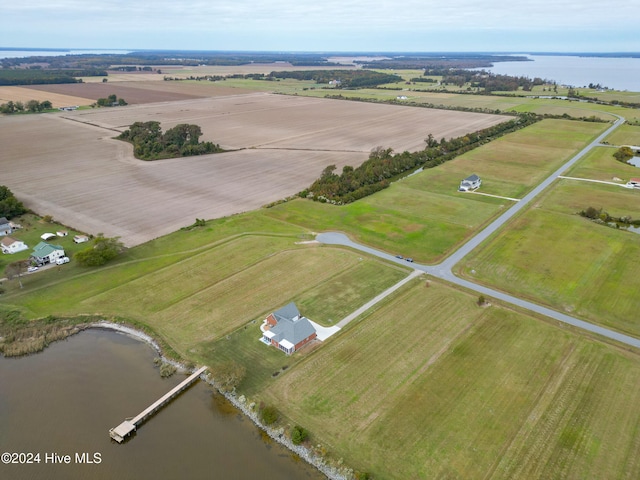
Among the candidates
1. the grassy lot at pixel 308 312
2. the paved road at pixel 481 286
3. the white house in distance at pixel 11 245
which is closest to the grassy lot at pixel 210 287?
the grassy lot at pixel 308 312

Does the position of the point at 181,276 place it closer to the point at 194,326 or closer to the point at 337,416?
the point at 194,326

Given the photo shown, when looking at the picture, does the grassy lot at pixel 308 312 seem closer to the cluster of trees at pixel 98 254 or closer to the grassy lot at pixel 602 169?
the cluster of trees at pixel 98 254

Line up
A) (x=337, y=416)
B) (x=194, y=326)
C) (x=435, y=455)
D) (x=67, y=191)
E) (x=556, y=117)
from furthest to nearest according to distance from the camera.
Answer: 1. (x=556, y=117)
2. (x=67, y=191)
3. (x=194, y=326)
4. (x=337, y=416)
5. (x=435, y=455)

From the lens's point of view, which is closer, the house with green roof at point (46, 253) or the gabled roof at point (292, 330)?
the gabled roof at point (292, 330)

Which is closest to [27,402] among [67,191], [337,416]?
[337,416]

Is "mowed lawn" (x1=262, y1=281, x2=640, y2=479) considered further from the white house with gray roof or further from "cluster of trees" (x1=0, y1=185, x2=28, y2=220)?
"cluster of trees" (x1=0, y1=185, x2=28, y2=220)
